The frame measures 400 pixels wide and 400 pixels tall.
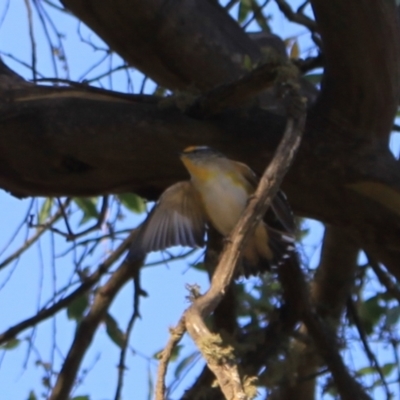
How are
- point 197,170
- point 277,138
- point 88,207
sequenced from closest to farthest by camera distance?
point 277,138 < point 197,170 < point 88,207

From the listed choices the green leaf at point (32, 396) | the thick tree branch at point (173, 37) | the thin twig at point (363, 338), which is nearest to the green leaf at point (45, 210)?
the green leaf at point (32, 396)

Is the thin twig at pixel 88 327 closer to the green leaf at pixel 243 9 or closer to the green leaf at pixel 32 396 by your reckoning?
the green leaf at pixel 32 396

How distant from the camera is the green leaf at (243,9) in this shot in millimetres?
4121

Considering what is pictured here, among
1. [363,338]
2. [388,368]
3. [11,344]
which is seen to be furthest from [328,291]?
[11,344]

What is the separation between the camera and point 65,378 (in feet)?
11.3

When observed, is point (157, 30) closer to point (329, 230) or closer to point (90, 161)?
point (90, 161)

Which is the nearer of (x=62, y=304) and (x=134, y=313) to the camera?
(x=62, y=304)

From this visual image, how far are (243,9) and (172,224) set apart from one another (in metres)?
1.27

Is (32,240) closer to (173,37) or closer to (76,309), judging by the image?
(76,309)

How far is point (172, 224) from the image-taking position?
3240mm

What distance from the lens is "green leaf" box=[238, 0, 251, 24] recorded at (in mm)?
4121

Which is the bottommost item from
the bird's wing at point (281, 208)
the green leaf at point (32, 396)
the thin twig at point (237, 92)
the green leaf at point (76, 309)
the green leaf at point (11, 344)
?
the bird's wing at point (281, 208)

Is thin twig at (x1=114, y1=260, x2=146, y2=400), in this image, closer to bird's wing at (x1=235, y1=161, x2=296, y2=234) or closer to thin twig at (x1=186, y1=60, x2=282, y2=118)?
bird's wing at (x1=235, y1=161, x2=296, y2=234)

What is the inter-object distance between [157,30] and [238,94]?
0.49 meters
